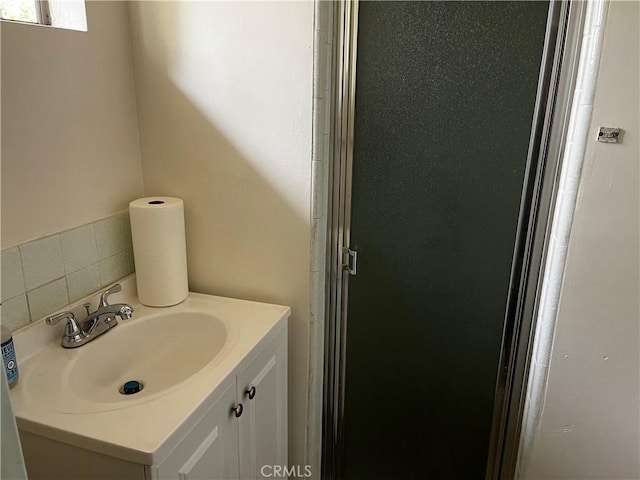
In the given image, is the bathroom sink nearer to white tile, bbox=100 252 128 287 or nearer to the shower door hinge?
white tile, bbox=100 252 128 287

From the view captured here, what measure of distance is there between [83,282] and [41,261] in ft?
0.49

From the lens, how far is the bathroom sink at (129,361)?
1048mm

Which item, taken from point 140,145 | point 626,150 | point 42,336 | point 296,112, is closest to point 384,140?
point 296,112

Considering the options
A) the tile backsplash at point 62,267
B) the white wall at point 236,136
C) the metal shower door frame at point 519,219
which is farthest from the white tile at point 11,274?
the metal shower door frame at point 519,219

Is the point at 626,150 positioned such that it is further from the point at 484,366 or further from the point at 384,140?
the point at 484,366

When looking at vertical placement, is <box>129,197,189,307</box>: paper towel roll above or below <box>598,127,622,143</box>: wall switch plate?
below

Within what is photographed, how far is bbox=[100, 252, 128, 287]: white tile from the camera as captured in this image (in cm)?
137

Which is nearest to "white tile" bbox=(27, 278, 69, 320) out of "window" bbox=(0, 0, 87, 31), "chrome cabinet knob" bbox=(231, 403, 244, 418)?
"chrome cabinet knob" bbox=(231, 403, 244, 418)

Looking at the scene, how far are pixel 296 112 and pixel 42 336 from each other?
2.81 feet

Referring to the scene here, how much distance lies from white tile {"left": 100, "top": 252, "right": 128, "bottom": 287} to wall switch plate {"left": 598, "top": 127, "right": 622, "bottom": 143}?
4.33 ft

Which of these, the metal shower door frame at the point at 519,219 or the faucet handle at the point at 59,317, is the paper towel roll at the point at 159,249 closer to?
the faucet handle at the point at 59,317

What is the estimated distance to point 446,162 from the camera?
1372 millimetres

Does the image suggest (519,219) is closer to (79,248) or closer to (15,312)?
(79,248)

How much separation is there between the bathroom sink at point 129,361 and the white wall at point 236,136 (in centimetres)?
20
